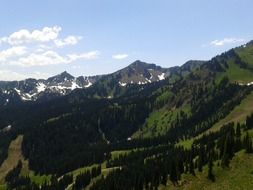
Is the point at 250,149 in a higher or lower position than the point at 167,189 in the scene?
higher

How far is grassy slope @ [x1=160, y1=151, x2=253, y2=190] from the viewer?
156m

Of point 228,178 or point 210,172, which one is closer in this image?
point 228,178

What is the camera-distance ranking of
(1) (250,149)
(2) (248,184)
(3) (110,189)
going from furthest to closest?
(3) (110,189)
(1) (250,149)
(2) (248,184)

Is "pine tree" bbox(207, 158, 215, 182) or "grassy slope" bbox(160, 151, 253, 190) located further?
"pine tree" bbox(207, 158, 215, 182)

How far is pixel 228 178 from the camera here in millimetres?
161250

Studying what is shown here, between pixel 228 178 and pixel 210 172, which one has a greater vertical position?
pixel 210 172

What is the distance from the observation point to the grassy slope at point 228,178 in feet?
512

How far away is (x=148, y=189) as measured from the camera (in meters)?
173

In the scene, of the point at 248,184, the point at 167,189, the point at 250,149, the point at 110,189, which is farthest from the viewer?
the point at 110,189

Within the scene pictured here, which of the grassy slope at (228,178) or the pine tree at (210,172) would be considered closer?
the grassy slope at (228,178)

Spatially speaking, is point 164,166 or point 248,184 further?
point 164,166

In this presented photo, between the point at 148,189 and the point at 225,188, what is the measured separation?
30659 millimetres

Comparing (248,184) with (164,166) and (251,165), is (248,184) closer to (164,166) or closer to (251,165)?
(251,165)

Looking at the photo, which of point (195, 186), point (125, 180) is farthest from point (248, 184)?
point (125, 180)
